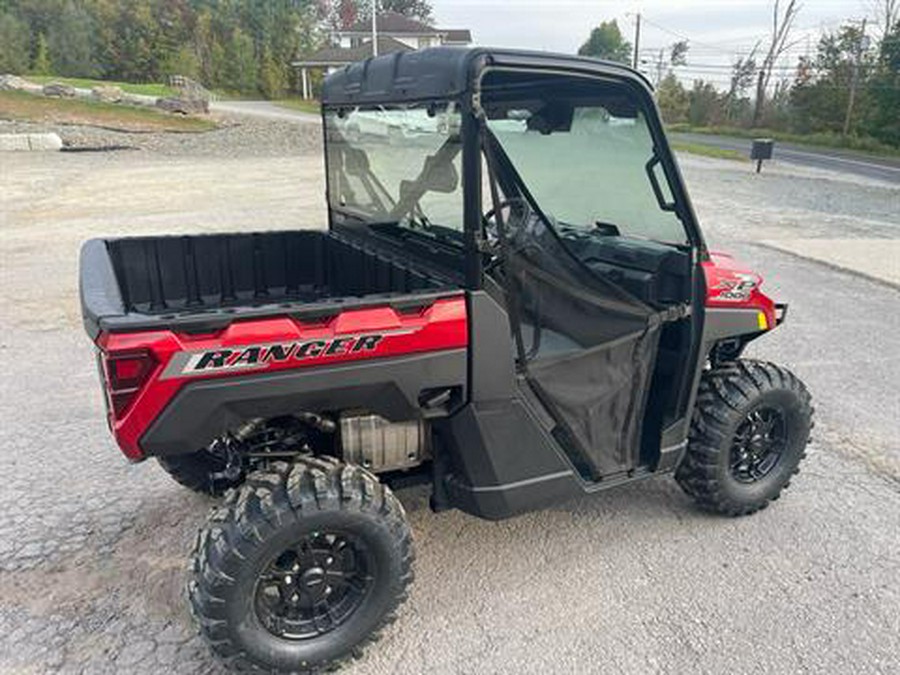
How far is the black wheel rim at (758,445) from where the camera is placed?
3.17 meters

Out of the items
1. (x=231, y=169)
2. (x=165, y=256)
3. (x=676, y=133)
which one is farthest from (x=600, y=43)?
(x=165, y=256)

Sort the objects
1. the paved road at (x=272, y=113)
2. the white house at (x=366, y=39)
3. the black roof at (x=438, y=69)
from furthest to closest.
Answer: the white house at (x=366, y=39), the paved road at (x=272, y=113), the black roof at (x=438, y=69)

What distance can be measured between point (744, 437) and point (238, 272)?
2567mm

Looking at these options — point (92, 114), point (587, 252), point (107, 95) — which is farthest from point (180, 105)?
point (587, 252)

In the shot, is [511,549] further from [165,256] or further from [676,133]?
[676,133]

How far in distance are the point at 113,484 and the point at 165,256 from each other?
1.18 meters

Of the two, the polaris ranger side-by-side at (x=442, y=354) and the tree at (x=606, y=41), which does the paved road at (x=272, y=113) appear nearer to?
the polaris ranger side-by-side at (x=442, y=354)

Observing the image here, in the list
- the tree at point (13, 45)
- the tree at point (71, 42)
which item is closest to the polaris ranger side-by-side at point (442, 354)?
the tree at point (13, 45)

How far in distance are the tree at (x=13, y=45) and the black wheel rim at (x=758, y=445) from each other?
5423 centimetres

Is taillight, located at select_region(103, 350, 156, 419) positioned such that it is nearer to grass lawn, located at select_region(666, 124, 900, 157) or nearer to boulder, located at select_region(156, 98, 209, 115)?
grass lawn, located at select_region(666, 124, 900, 157)

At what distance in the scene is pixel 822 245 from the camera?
32.1 ft

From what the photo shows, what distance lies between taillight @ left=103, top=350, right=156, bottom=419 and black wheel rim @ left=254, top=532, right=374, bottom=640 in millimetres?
706

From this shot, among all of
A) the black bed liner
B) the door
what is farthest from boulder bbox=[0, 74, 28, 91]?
the door

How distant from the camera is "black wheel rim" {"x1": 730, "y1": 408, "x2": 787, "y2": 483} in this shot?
317 cm
